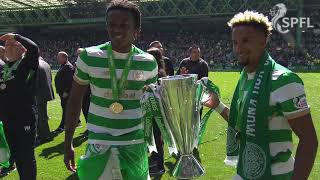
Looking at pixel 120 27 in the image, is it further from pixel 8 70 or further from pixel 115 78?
pixel 8 70

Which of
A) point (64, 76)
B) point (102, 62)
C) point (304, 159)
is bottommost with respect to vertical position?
point (64, 76)

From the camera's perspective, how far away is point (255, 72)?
3057 millimetres

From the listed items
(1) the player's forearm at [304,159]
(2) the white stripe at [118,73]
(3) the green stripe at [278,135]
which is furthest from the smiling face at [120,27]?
(1) the player's forearm at [304,159]

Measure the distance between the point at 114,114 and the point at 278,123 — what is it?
4.21ft

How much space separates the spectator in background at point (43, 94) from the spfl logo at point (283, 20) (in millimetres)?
36759

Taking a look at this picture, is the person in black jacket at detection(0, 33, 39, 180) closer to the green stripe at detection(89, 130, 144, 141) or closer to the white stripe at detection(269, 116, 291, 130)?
the green stripe at detection(89, 130, 144, 141)

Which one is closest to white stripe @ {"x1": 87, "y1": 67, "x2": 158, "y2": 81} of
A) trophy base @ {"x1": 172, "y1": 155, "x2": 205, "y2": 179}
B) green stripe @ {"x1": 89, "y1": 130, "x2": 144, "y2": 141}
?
green stripe @ {"x1": 89, "y1": 130, "x2": 144, "y2": 141}

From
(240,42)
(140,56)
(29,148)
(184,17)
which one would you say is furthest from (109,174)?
(184,17)

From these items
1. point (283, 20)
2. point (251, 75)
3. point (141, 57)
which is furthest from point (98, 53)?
point (283, 20)

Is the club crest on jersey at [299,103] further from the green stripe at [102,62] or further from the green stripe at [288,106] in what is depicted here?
the green stripe at [102,62]

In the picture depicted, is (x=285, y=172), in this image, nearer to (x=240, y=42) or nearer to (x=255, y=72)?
(x=255, y=72)

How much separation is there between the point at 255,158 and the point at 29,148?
3.18 metres

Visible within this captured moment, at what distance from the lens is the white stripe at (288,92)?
9.12ft

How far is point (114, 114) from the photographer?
3.70 metres
